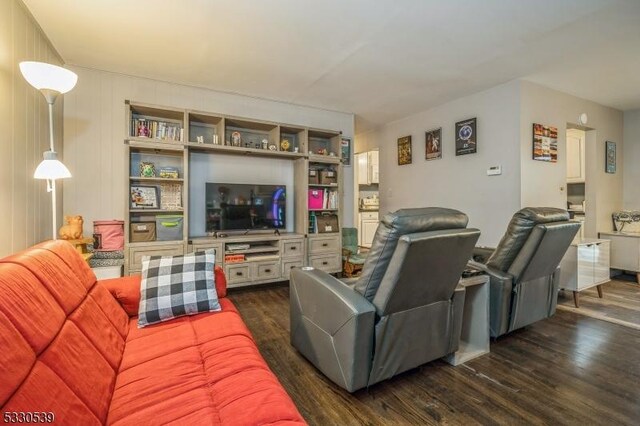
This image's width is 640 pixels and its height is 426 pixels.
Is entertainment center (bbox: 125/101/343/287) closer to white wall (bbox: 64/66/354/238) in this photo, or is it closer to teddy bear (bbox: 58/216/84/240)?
white wall (bbox: 64/66/354/238)

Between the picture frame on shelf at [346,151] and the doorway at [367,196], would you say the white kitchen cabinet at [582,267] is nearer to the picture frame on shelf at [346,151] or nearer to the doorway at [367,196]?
the picture frame on shelf at [346,151]

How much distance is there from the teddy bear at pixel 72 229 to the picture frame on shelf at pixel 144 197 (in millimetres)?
555

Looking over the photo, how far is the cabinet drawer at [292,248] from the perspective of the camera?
376 cm

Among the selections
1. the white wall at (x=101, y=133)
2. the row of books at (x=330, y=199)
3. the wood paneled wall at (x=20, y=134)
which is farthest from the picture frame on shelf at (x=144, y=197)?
the row of books at (x=330, y=199)

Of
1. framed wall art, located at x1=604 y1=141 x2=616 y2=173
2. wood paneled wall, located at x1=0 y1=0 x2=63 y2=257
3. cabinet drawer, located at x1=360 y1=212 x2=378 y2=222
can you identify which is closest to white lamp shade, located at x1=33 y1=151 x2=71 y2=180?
wood paneled wall, located at x1=0 y1=0 x2=63 y2=257

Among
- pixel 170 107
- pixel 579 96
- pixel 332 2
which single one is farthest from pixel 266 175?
pixel 579 96

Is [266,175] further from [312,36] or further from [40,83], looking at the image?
[40,83]

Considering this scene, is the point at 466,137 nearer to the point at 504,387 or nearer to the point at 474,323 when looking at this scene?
the point at 474,323

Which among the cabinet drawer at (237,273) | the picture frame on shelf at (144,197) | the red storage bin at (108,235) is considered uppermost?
the picture frame on shelf at (144,197)

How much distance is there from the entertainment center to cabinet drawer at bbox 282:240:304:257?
1 cm

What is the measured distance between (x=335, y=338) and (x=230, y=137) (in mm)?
2943

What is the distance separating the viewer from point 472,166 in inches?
152

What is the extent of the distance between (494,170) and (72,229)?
4.37m

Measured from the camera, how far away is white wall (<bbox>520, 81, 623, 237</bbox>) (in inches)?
135
